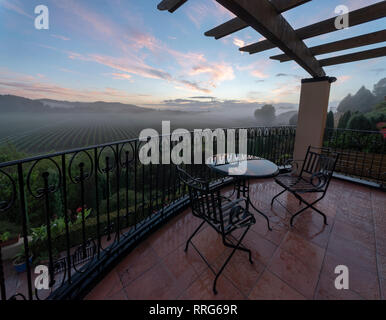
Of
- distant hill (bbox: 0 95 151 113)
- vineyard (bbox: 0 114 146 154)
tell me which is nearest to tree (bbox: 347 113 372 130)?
distant hill (bbox: 0 95 151 113)

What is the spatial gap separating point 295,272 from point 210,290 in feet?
2.63

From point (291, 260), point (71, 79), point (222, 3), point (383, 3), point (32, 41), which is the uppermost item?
point (32, 41)

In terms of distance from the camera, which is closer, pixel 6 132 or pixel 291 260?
pixel 291 260

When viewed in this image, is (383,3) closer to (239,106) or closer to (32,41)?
(239,106)

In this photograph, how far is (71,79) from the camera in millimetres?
17609

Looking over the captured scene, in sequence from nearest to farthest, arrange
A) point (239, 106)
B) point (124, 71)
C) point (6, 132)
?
point (124, 71) < point (239, 106) < point (6, 132)

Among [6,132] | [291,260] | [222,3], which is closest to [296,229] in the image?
[291,260]

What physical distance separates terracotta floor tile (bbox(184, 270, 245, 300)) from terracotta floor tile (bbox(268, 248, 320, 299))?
1.41 feet

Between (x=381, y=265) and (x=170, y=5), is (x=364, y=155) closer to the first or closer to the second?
(x=381, y=265)

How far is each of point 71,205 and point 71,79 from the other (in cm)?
1378

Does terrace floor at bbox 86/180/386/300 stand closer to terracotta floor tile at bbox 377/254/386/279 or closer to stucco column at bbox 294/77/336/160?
terracotta floor tile at bbox 377/254/386/279

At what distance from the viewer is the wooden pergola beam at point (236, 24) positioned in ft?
5.51

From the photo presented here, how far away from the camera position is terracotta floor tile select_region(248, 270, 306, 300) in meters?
1.32

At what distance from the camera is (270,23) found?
1.79 meters
